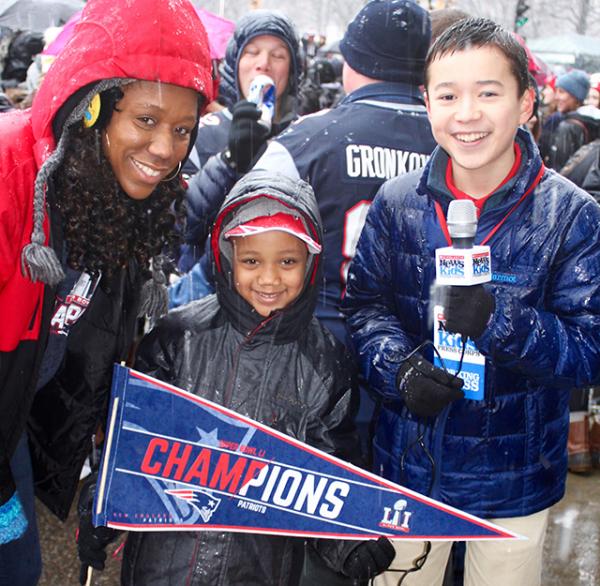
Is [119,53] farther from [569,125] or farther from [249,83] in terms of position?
[569,125]

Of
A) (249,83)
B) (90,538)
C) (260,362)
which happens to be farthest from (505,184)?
(249,83)

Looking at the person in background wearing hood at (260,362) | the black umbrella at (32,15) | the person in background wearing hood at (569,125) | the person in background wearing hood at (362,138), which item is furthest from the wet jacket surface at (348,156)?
the black umbrella at (32,15)

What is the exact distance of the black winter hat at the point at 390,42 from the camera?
2924 millimetres

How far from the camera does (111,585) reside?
134 inches

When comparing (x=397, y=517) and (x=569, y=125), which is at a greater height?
(x=569, y=125)

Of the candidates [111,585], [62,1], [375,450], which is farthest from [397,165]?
[62,1]

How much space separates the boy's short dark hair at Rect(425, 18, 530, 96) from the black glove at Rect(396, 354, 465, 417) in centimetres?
92

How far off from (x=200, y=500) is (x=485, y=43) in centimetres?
168

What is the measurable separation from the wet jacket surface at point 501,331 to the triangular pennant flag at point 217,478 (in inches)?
12.3

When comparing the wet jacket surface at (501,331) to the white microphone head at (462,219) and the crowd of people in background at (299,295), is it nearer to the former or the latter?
the crowd of people in background at (299,295)

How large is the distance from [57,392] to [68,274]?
0.44 meters

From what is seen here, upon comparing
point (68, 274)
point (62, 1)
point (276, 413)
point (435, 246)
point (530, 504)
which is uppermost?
point (62, 1)

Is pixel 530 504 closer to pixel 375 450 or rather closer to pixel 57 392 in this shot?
pixel 375 450

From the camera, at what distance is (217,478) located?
7.22 ft
